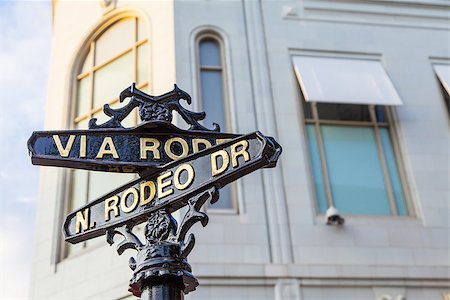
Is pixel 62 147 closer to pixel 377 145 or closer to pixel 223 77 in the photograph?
pixel 223 77

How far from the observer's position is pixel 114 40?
15250 millimetres

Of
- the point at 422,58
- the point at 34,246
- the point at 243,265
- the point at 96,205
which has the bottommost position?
the point at 96,205

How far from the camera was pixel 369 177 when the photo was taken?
41.9 ft

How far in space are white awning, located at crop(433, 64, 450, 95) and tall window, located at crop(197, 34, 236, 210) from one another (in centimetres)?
519

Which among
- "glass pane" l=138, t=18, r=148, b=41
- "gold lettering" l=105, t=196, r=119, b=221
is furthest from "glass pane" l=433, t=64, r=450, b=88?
"gold lettering" l=105, t=196, r=119, b=221

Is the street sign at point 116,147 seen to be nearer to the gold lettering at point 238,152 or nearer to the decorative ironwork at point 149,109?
the decorative ironwork at point 149,109

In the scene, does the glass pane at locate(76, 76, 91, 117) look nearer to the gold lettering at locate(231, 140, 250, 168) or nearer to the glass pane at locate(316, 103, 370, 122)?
the glass pane at locate(316, 103, 370, 122)

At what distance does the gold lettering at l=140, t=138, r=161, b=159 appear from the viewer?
3997mm

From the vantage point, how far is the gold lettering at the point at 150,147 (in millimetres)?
3997

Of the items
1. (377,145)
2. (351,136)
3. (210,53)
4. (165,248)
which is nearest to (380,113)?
(377,145)

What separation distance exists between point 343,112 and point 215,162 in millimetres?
10057

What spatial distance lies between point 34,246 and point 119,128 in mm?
10758

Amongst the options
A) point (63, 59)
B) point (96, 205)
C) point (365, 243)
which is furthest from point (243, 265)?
point (63, 59)

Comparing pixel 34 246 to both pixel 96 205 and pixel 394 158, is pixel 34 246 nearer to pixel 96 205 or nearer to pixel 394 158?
pixel 394 158
